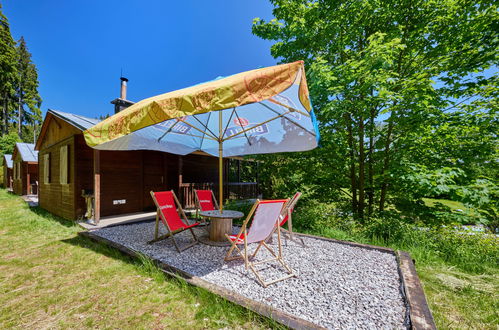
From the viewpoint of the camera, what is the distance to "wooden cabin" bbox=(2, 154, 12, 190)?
18.5 m

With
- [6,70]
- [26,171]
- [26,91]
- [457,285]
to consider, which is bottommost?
[457,285]

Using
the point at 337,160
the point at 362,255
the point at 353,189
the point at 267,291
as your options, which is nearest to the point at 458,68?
the point at 337,160

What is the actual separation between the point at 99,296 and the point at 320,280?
2644mm

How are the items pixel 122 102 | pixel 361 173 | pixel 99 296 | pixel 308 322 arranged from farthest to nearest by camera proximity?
pixel 122 102, pixel 361 173, pixel 99 296, pixel 308 322

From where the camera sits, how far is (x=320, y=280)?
2734 mm

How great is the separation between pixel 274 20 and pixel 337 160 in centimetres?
434

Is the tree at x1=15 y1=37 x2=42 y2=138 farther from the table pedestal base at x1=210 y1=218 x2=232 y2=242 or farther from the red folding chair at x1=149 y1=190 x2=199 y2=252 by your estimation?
the table pedestal base at x1=210 y1=218 x2=232 y2=242

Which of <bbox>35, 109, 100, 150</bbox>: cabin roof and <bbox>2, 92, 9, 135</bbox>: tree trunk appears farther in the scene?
<bbox>2, 92, 9, 135</bbox>: tree trunk

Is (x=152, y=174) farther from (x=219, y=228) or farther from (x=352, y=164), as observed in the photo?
(x=352, y=164)

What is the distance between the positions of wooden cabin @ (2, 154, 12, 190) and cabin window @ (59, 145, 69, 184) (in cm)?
1852

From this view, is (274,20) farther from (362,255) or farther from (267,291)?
(267,291)

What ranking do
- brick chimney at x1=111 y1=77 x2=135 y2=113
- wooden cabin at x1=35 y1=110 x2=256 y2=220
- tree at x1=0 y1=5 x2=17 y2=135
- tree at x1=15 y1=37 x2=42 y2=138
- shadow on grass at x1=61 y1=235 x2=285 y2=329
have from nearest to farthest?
shadow on grass at x1=61 y1=235 x2=285 y2=329 → wooden cabin at x1=35 y1=110 x2=256 y2=220 → brick chimney at x1=111 y1=77 x2=135 y2=113 → tree at x1=0 y1=5 x2=17 y2=135 → tree at x1=15 y1=37 x2=42 y2=138

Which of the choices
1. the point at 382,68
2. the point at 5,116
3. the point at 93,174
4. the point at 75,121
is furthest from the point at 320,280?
the point at 5,116

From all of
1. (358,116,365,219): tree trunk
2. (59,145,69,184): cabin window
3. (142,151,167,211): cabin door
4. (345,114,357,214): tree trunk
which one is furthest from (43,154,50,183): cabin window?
(358,116,365,219): tree trunk
